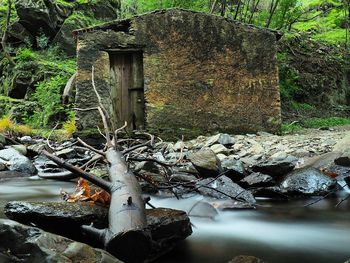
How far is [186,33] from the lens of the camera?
899cm

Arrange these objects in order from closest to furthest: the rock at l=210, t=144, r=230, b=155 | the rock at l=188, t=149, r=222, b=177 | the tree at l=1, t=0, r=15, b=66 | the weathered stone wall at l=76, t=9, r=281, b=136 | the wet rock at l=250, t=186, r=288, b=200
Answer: the wet rock at l=250, t=186, r=288, b=200, the rock at l=188, t=149, r=222, b=177, the rock at l=210, t=144, r=230, b=155, the weathered stone wall at l=76, t=9, r=281, b=136, the tree at l=1, t=0, r=15, b=66

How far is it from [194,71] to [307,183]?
A: 5.01 m

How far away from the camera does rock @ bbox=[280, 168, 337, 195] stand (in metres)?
4.56

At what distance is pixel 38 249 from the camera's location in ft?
6.05

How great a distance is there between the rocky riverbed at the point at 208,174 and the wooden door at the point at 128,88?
133 centimetres

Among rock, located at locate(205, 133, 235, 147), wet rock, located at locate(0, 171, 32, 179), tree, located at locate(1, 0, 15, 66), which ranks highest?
tree, located at locate(1, 0, 15, 66)

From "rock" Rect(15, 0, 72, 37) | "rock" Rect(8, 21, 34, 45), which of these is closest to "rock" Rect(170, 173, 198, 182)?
"rock" Rect(15, 0, 72, 37)

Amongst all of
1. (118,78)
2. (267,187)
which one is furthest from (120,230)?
(118,78)

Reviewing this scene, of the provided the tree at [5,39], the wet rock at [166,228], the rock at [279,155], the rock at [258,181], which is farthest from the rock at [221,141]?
the tree at [5,39]

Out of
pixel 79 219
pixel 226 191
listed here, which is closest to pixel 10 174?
pixel 226 191

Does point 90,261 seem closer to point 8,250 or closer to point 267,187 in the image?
point 8,250

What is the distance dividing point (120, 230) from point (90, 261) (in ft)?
1.07

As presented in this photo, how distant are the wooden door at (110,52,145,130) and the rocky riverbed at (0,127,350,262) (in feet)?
4.36

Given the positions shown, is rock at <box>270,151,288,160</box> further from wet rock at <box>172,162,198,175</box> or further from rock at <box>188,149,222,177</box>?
wet rock at <box>172,162,198,175</box>
